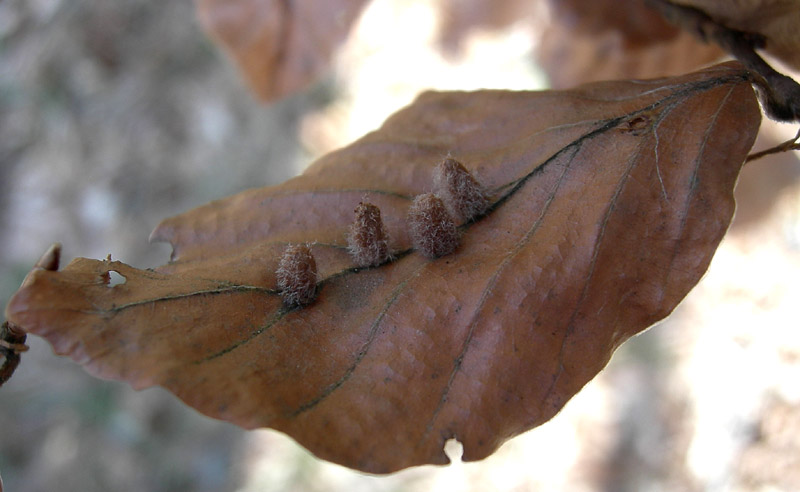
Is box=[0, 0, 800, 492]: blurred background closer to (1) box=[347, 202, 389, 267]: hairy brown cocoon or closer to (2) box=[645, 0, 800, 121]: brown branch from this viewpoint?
(2) box=[645, 0, 800, 121]: brown branch

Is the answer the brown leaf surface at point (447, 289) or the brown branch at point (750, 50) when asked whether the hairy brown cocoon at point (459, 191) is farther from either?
the brown branch at point (750, 50)

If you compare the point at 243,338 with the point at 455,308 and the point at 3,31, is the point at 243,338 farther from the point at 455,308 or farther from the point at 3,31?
the point at 3,31

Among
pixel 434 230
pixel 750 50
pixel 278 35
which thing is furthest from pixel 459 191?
pixel 278 35

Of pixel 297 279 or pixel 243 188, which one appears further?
pixel 243 188

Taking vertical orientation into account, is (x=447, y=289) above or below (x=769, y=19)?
below

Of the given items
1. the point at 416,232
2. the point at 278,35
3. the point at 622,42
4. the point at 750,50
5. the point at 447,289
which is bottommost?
the point at 447,289

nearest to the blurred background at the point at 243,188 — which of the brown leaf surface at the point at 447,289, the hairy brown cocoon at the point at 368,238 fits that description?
the brown leaf surface at the point at 447,289

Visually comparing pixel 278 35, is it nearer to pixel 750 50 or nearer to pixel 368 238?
pixel 368 238
